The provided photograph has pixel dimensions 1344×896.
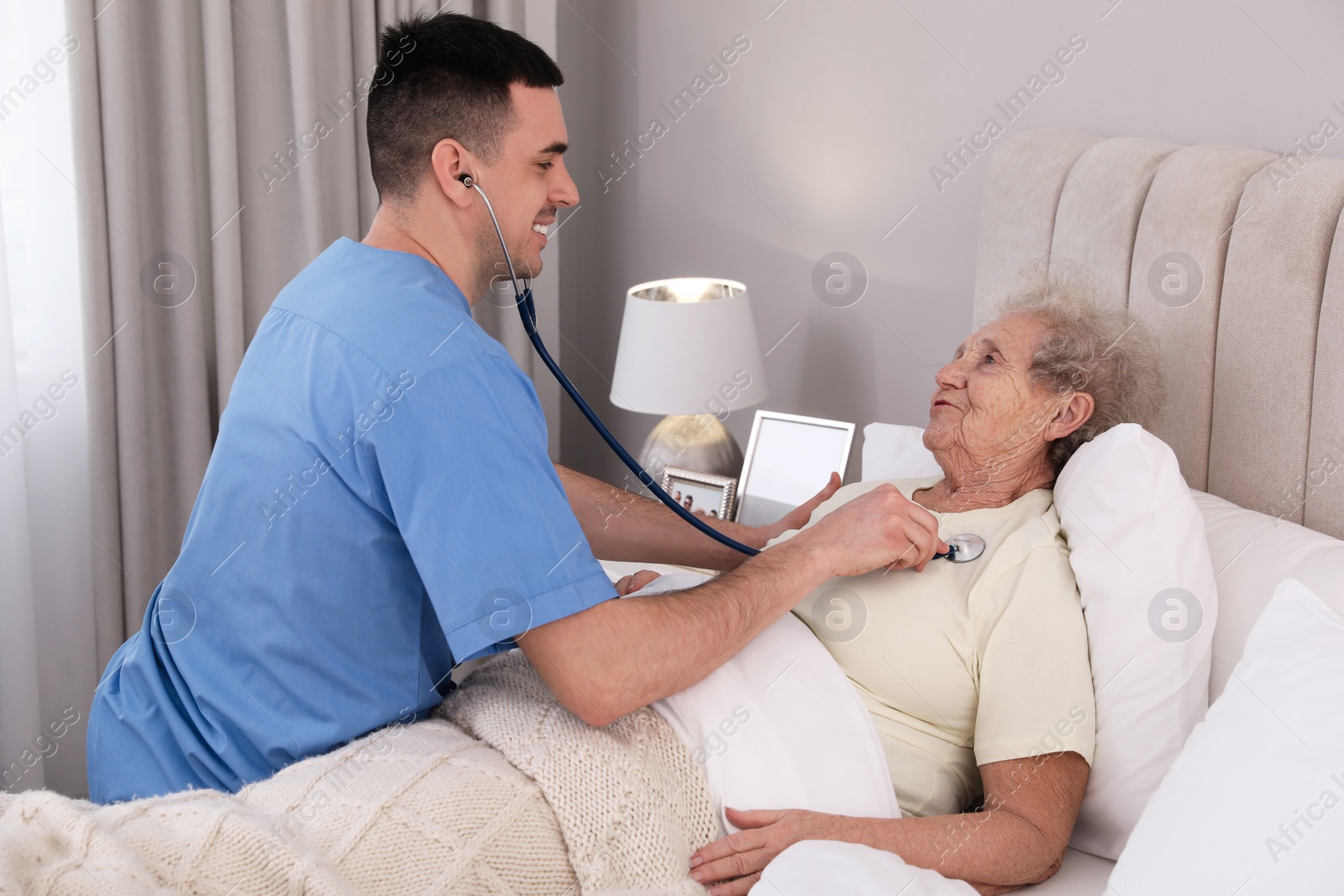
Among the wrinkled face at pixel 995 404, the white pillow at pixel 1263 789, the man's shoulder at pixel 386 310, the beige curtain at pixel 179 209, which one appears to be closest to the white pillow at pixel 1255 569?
the white pillow at pixel 1263 789

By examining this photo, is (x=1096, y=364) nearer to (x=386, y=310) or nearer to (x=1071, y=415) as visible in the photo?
(x=1071, y=415)

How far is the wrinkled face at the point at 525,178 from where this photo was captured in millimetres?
1302

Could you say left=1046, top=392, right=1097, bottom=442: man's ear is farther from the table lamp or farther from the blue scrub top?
the table lamp

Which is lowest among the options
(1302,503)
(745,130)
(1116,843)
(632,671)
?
(1116,843)

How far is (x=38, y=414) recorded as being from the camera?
2.06 meters

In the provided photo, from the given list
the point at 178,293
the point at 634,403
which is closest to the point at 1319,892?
the point at 634,403

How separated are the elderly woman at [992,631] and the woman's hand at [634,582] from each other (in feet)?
0.74

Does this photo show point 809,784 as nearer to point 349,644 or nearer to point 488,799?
point 488,799

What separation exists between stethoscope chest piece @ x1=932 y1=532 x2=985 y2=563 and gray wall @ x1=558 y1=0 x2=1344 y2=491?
731 millimetres

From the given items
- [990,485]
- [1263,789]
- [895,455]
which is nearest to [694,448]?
[895,455]

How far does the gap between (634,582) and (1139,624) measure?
0.67 m

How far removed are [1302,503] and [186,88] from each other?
216 centimetres

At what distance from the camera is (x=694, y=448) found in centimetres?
222

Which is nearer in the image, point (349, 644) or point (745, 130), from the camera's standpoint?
point (349, 644)
